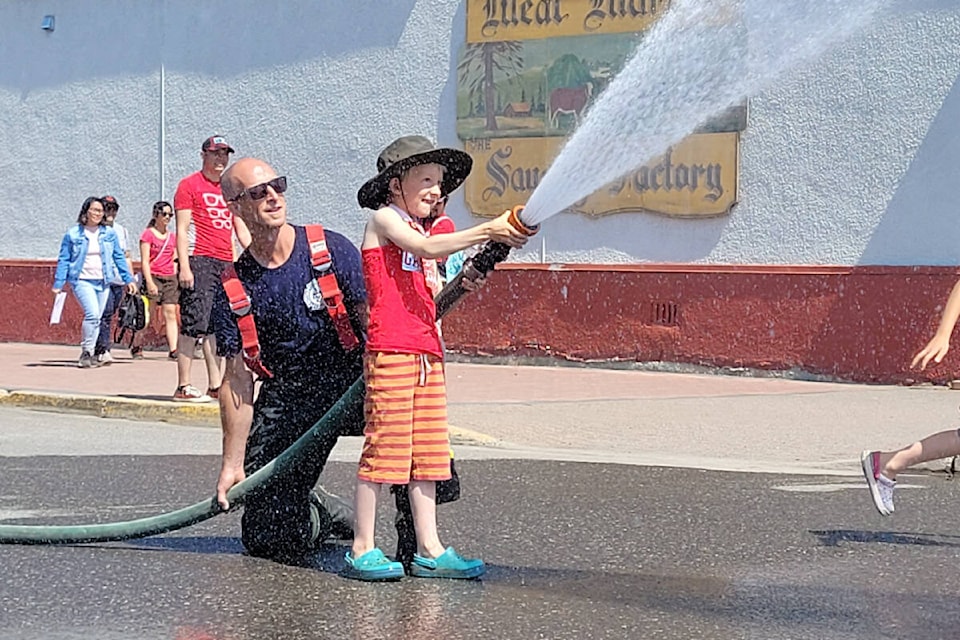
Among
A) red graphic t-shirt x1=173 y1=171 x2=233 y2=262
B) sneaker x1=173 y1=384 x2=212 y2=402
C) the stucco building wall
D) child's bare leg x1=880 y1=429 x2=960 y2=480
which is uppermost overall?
the stucco building wall

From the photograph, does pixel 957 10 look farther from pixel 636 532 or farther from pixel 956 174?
pixel 636 532

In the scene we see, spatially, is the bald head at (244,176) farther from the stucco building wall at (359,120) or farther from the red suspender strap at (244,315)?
the stucco building wall at (359,120)

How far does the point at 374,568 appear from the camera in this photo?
607 centimetres

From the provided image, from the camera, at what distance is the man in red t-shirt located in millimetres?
11742

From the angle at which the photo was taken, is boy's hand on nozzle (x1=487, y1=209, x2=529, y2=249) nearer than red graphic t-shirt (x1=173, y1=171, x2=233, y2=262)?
Yes

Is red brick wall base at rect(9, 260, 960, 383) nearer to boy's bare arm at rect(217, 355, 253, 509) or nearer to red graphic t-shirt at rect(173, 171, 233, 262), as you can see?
red graphic t-shirt at rect(173, 171, 233, 262)

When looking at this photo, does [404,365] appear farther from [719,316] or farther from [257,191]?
[719,316]

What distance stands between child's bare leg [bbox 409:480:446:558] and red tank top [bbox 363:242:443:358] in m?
0.51

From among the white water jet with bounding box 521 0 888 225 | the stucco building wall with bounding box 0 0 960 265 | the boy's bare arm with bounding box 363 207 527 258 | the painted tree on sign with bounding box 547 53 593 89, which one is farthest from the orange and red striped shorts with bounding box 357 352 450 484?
the painted tree on sign with bounding box 547 53 593 89

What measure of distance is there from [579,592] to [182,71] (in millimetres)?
15097

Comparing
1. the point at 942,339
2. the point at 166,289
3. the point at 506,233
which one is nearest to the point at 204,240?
the point at 942,339

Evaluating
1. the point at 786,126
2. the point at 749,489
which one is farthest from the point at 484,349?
the point at 749,489

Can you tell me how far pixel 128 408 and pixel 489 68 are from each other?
624 centimetres

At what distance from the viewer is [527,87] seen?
16984mm
